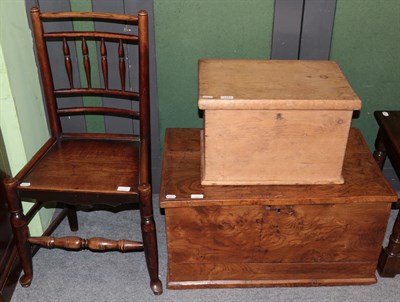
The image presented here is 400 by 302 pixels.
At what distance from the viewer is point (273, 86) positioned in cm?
182

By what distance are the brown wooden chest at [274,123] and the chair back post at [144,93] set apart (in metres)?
0.23

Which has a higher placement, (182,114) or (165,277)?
(182,114)

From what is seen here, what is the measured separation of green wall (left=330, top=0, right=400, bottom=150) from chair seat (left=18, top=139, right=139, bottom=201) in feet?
3.41

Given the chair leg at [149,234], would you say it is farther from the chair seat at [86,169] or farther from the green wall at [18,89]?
the green wall at [18,89]

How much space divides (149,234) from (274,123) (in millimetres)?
629

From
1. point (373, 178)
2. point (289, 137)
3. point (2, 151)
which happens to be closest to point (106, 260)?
point (2, 151)

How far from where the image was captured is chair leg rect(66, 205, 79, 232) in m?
2.39

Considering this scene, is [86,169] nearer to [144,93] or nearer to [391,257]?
[144,93]

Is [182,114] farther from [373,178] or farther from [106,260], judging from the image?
[373,178]

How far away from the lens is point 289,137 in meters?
1.80

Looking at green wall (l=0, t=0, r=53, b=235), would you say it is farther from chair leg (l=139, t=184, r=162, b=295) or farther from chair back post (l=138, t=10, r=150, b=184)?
chair leg (l=139, t=184, r=162, b=295)

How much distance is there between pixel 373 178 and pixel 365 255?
331mm

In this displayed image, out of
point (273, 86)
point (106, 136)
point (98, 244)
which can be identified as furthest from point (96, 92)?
Answer: point (273, 86)

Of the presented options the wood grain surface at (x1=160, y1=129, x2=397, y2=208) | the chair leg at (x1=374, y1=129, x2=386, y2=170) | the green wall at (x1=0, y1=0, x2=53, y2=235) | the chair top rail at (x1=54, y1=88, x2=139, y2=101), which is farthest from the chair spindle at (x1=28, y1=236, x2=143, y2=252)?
the chair leg at (x1=374, y1=129, x2=386, y2=170)
